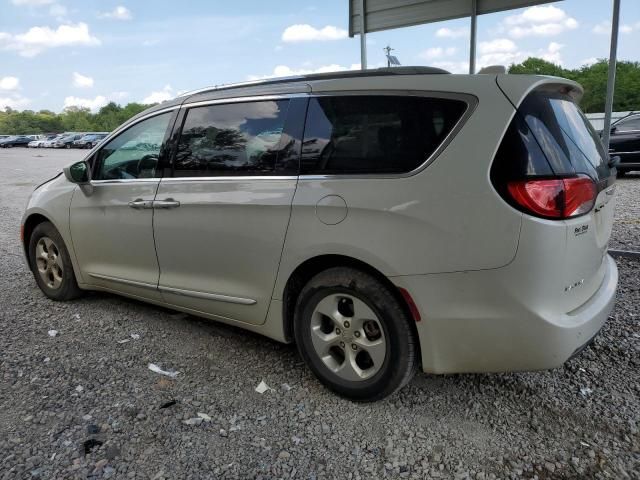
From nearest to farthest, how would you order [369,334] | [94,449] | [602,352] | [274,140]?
1. [94,449]
2. [369,334]
3. [274,140]
4. [602,352]

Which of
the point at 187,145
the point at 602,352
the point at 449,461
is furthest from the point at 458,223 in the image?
the point at 187,145

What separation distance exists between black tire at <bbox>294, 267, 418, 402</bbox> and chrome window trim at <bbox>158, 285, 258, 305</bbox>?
16.8 inches

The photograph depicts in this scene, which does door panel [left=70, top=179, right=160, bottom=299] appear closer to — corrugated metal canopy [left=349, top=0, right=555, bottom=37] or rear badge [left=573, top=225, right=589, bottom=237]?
rear badge [left=573, top=225, right=589, bottom=237]

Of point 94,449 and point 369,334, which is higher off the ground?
point 369,334

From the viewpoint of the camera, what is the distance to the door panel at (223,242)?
3.07m

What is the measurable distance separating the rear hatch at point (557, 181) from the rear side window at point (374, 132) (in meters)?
0.32

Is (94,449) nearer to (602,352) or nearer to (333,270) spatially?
(333,270)

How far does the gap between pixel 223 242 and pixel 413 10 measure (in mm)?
6204

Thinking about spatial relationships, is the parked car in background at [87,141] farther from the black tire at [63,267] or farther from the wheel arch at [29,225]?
the black tire at [63,267]

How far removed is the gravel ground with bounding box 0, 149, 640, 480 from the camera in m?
2.43

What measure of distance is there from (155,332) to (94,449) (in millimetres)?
1484

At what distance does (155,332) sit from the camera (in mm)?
4012

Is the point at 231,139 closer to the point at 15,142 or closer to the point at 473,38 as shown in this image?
the point at 473,38

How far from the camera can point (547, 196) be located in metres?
2.34
